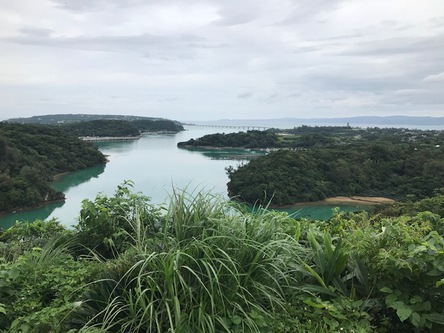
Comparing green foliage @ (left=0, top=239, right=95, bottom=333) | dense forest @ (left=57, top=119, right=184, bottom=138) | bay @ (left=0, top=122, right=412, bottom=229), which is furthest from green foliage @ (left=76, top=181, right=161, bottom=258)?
dense forest @ (left=57, top=119, right=184, bottom=138)

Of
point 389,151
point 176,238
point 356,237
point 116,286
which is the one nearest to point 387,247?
point 356,237

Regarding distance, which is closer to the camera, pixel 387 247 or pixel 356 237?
pixel 387 247

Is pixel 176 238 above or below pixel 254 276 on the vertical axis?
above

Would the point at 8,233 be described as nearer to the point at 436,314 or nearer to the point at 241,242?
the point at 241,242

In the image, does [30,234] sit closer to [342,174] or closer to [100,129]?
[342,174]

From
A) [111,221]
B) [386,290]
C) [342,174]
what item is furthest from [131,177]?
[386,290]

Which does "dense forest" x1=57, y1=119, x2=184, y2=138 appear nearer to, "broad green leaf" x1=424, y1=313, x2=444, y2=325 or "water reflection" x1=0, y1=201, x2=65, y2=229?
"water reflection" x1=0, y1=201, x2=65, y2=229
